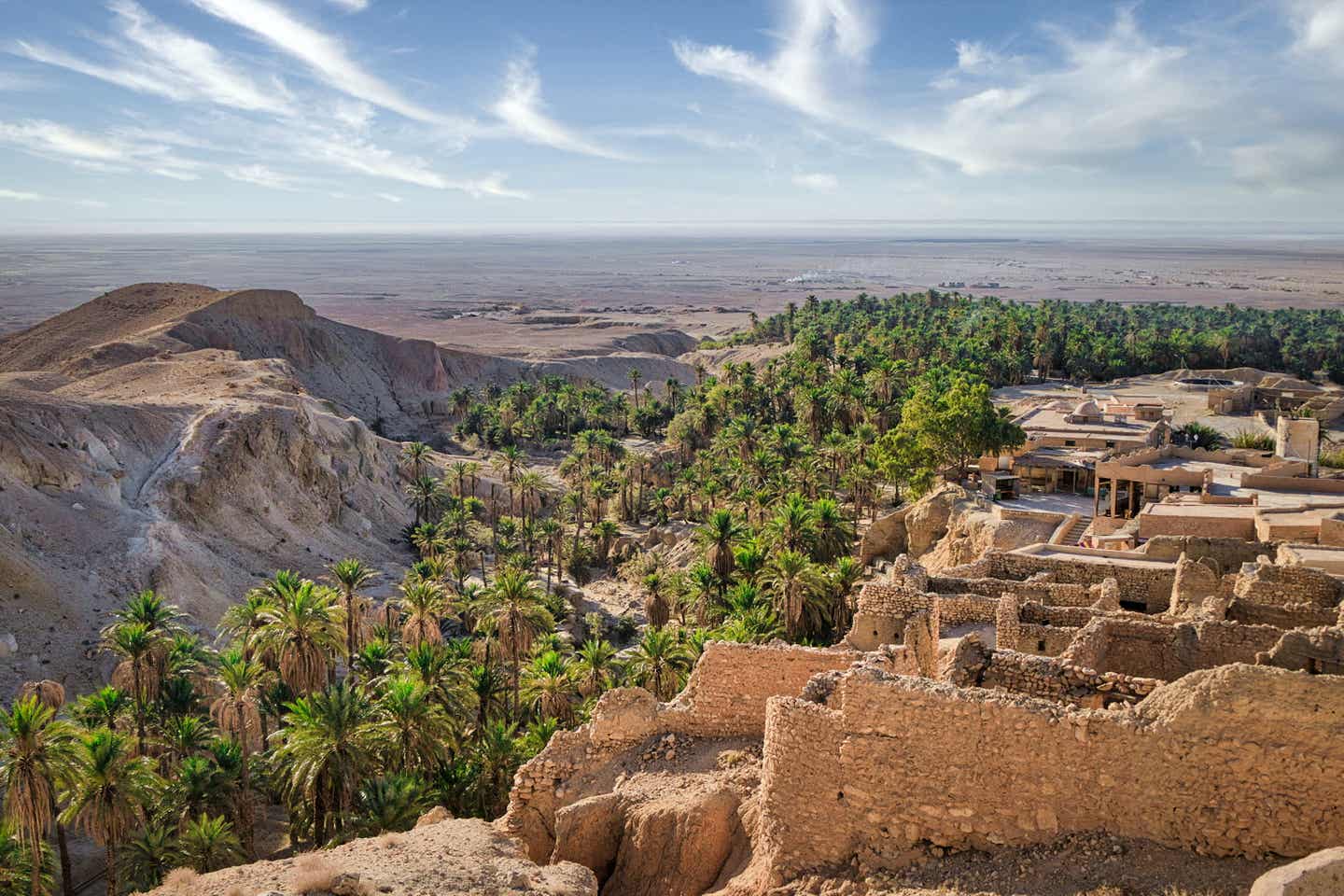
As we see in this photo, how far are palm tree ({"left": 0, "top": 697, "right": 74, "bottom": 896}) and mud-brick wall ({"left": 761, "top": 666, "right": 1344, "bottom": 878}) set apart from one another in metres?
12.6

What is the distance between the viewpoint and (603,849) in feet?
42.2

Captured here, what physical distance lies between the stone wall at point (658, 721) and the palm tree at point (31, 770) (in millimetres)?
8127

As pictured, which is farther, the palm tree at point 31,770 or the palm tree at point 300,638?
the palm tree at point 300,638

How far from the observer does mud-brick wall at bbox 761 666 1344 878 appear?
883cm

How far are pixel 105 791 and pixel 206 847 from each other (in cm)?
194

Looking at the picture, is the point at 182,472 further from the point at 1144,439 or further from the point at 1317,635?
the point at 1317,635

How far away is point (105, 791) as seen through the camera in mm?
17438

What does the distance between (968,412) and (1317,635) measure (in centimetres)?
2924

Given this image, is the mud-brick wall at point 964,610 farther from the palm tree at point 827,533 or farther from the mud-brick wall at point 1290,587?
the palm tree at point 827,533

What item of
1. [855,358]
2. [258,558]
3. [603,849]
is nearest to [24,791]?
[603,849]

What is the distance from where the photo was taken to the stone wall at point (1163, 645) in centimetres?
1371

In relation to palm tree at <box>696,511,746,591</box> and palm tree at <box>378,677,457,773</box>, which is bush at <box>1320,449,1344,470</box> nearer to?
palm tree at <box>696,511,746,591</box>

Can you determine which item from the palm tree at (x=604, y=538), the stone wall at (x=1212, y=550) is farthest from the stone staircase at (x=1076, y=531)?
the palm tree at (x=604, y=538)

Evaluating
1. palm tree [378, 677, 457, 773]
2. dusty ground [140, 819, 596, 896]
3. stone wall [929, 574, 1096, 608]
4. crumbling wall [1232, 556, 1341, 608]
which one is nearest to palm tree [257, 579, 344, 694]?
palm tree [378, 677, 457, 773]
